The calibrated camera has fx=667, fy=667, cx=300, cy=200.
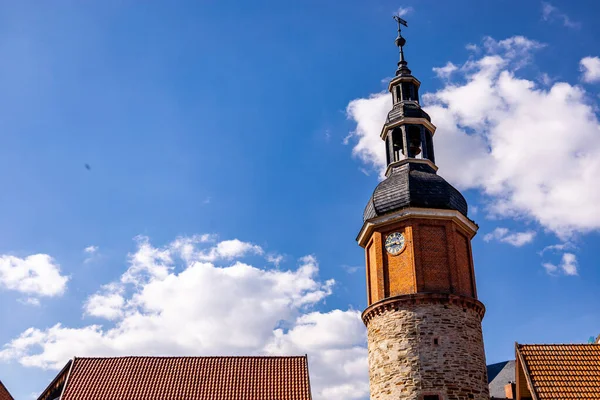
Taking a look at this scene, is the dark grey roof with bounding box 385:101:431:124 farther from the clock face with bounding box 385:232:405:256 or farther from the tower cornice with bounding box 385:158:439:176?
the clock face with bounding box 385:232:405:256

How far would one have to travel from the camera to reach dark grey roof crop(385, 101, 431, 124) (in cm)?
3078

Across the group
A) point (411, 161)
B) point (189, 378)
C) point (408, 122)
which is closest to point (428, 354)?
point (411, 161)

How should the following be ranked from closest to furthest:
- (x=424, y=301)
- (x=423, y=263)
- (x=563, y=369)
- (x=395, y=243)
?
(x=563, y=369)
(x=424, y=301)
(x=423, y=263)
(x=395, y=243)

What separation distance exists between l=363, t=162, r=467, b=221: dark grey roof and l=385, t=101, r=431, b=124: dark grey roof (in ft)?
8.98

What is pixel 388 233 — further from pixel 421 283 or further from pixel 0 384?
pixel 0 384

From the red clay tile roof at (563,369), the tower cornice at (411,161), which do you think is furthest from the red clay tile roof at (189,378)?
the red clay tile roof at (563,369)

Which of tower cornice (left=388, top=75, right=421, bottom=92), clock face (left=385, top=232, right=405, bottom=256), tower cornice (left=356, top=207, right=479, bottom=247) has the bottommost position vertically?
clock face (left=385, top=232, right=405, bottom=256)

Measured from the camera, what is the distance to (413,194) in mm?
27469

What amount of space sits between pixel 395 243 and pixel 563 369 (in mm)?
8161

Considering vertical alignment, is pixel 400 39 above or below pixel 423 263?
above

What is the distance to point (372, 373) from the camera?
26047 millimetres

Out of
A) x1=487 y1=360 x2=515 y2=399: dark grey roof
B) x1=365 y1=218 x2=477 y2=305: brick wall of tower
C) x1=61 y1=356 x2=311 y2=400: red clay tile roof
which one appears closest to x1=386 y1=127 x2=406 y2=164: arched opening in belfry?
x1=365 y1=218 x2=477 y2=305: brick wall of tower

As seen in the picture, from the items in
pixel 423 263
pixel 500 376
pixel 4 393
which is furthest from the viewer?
pixel 500 376

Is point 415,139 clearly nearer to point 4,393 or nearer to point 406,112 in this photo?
point 406,112
